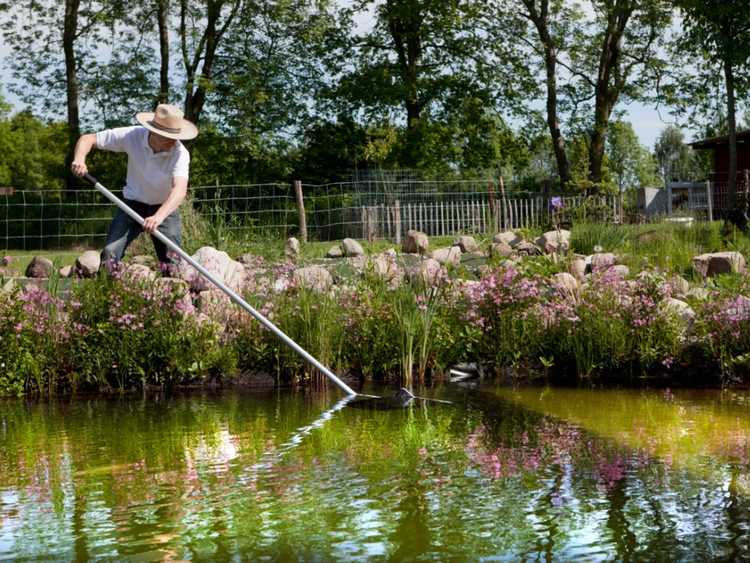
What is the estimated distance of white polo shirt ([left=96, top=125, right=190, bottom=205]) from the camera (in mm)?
7738

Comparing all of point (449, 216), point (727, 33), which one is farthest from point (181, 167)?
point (727, 33)

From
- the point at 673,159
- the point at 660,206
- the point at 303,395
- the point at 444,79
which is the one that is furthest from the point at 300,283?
the point at 673,159

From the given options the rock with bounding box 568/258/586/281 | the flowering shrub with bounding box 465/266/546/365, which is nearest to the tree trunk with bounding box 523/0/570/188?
the rock with bounding box 568/258/586/281

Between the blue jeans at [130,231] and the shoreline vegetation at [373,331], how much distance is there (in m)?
0.18

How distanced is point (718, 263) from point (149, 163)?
6.34 m

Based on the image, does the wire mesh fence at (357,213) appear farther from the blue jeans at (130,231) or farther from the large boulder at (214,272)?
the blue jeans at (130,231)

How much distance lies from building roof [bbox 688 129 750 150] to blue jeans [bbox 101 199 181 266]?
25.2m

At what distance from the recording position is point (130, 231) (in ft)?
25.8

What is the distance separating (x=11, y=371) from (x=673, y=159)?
89.9 meters

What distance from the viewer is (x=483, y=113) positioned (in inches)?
1180

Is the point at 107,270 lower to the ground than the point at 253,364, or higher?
higher

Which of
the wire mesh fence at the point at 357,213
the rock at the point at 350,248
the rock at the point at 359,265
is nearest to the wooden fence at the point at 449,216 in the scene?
the wire mesh fence at the point at 357,213

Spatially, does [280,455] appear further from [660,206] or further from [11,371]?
[660,206]

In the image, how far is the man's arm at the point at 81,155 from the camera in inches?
283
